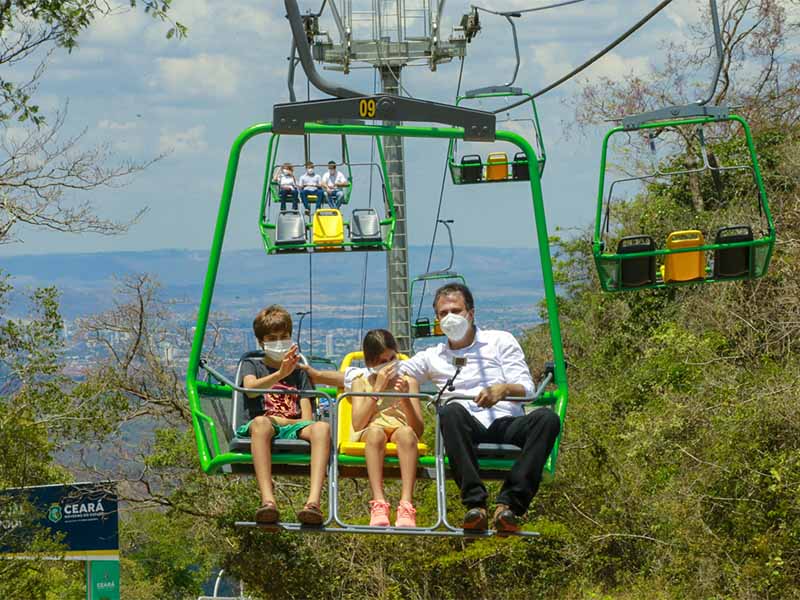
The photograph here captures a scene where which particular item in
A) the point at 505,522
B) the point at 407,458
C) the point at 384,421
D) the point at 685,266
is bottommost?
the point at 505,522

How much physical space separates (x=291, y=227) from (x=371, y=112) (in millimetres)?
9180

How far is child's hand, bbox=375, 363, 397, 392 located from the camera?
6.19 m

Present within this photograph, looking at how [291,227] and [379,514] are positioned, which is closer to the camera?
[379,514]

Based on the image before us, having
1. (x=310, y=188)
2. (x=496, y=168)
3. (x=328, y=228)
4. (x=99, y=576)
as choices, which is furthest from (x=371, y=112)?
(x=99, y=576)

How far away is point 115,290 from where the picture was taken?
2348cm

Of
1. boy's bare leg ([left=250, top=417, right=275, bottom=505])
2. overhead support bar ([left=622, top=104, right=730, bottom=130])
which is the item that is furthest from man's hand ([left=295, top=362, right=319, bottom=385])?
overhead support bar ([left=622, top=104, right=730, bottom=130])

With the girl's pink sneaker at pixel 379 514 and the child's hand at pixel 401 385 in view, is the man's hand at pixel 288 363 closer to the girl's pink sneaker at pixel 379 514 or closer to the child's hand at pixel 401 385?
the child's hand at pixel 401 385

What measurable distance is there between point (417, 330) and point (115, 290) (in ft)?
19.9

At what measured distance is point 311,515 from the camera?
19.2ft

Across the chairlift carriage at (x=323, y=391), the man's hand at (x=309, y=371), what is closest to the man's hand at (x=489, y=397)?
the chairlift carriage at (x=323, y=391)

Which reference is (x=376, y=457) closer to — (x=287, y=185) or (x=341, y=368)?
(x=341, y=368)

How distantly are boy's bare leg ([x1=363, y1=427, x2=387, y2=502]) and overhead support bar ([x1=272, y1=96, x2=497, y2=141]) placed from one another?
1419 mm

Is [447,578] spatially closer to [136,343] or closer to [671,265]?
[136,343]

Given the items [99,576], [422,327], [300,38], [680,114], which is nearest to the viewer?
[300,38]
